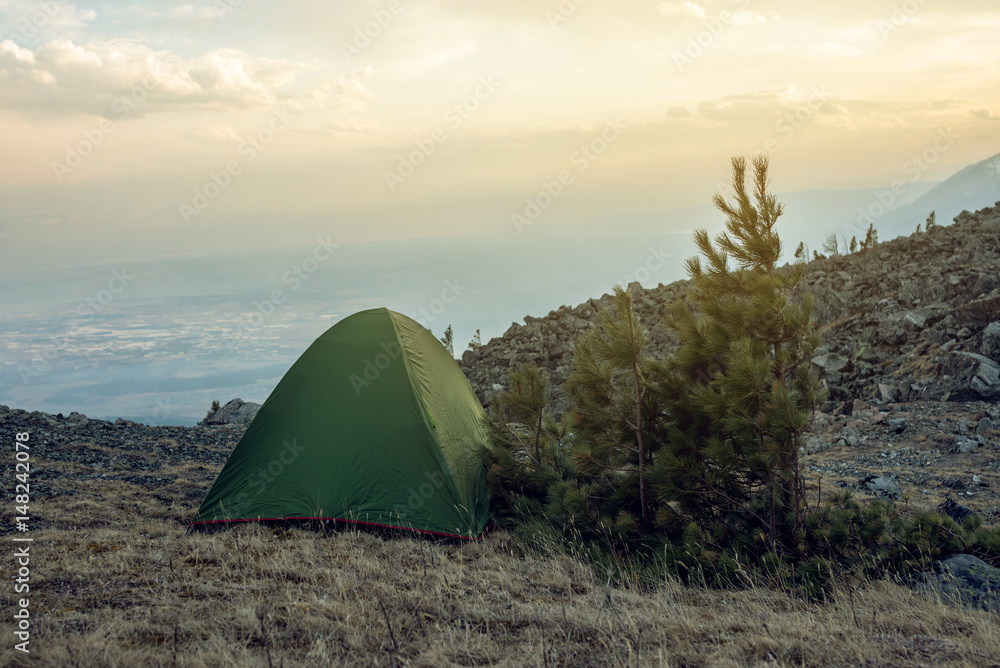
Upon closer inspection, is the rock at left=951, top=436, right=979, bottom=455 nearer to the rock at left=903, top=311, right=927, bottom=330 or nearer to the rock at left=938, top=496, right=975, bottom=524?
the rock at left=938, top=496, right=975, bottom=524

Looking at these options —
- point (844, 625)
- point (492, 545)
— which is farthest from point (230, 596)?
point (844, 625)

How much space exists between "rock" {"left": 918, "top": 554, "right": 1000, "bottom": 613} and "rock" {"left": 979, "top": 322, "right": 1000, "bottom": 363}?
43.0 ft

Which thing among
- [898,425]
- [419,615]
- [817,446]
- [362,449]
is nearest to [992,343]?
[898,425]

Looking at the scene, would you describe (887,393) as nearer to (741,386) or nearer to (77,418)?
(741,386)

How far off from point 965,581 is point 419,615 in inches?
191

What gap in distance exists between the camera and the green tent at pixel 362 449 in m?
8.02

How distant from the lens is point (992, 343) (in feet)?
54.0

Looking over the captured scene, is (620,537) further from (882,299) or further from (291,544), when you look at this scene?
(882,299)


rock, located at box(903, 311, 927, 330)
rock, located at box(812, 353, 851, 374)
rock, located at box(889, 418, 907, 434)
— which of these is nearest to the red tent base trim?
rock, located at box(889, 418, 907, 434)

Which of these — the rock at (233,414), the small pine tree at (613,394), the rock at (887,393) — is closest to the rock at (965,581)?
the small pine tree at (613,394)

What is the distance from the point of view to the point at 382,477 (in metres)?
8.12

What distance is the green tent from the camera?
26.3 ft

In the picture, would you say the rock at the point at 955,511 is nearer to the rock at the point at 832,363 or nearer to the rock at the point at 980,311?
the rock at the point at 832,363

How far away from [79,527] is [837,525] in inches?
349
